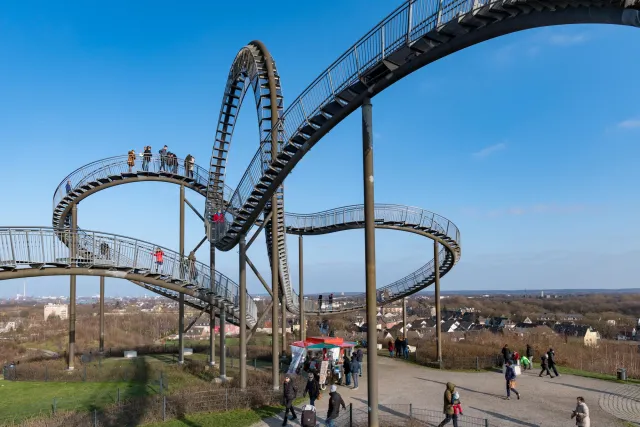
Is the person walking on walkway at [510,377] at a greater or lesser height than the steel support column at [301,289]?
lesser

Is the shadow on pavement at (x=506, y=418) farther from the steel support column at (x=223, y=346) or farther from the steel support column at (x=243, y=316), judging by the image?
the steel support column at (x=223, y=346)

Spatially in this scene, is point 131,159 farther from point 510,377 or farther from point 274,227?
point 510,377

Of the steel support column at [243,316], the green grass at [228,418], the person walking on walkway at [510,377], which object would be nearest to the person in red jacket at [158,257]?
the steel support column at [243,316]

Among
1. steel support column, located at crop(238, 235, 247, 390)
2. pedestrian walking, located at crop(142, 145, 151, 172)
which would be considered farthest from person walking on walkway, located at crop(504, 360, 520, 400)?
pedestrian walking, located at crop(142, 145, 151, 172)

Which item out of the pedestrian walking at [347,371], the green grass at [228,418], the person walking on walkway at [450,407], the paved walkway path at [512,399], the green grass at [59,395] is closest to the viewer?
the person walking on walkway at [450,407]

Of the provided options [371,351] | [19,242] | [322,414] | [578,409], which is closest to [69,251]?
[19,242]

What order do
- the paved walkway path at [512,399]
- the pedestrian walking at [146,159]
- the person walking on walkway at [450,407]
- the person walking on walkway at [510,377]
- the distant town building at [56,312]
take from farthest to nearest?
the distant town building at [56,312]
the pedestrian walking at [146,159]
the person walking on walkway at [510,377]
the paved walkway path at [512,399]
the person walking on walkway at [450,407]

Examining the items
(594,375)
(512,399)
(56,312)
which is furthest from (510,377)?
(56,312)
